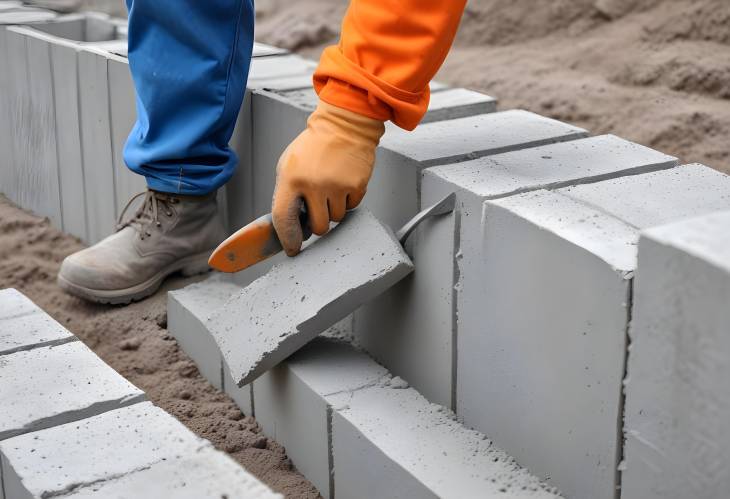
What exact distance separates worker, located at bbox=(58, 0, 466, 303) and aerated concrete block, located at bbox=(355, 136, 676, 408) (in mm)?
193

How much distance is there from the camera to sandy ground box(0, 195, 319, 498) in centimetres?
274

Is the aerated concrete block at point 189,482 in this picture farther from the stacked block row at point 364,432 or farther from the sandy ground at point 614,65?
the sandy ground at point 614,65

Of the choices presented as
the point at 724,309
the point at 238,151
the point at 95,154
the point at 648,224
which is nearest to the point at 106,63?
the point at 95,154

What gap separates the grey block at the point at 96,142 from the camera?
12.3ft

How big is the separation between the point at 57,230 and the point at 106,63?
0.87 m

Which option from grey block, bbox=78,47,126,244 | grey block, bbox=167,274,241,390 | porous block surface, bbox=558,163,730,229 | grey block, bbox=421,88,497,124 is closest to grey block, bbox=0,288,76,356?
grey block, bbox=167,274,241,390

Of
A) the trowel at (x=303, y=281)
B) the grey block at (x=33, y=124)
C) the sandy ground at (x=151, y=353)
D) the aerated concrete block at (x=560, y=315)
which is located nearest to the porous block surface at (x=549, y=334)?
the aerated concrete block at (x=560, y=315)

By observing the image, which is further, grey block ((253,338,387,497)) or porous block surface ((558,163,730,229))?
grey block ((253,338,387,497))

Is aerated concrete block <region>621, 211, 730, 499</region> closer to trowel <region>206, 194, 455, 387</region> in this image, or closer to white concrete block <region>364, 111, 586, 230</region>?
trowel <region>206, 194, 455, 387</region>

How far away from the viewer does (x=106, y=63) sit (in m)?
3.69

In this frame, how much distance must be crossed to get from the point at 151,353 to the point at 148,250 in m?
0.33

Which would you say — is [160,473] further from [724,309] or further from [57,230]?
[57,230]

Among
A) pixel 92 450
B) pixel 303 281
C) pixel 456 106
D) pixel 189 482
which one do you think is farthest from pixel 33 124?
pixel 189 482

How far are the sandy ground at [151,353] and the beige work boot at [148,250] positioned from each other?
9 centimetres
